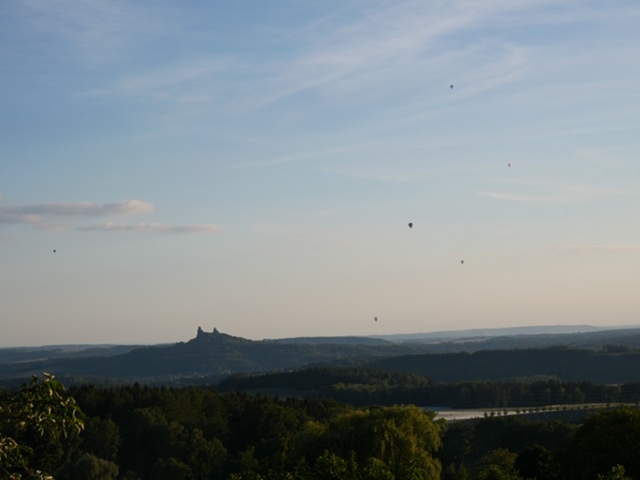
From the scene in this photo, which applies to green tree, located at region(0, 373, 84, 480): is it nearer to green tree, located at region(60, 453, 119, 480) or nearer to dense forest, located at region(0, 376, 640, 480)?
dense forest, located at region(0, 376, 640, 480)

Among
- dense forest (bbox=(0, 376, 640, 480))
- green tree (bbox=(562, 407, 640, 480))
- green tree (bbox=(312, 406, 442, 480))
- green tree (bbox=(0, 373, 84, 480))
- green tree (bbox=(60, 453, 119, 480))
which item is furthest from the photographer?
green tree (bbox=(60, 453, 119, 480))

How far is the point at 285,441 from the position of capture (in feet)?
302

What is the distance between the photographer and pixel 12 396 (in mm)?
16766

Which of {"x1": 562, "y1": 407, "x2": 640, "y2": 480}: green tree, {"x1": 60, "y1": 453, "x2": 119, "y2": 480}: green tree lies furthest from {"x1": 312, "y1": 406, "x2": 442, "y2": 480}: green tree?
{"x1": 60, "y1": 453, "x2": 119, "y2": 480}: green tree

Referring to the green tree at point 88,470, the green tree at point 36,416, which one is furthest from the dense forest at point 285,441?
the green tree at point 88,470

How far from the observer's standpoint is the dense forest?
4425 centimetres

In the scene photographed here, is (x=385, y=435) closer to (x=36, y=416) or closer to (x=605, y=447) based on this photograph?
(x=605, y=447)

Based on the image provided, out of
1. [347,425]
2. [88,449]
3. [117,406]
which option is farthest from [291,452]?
[117,406]

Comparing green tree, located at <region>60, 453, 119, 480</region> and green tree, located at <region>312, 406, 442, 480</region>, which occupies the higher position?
green tree, located at <region>312, 406, 442, 480</region>

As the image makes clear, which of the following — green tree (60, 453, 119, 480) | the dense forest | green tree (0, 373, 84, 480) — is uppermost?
green tree (0, 373, 84, 480)

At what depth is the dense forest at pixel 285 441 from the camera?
44250 mm

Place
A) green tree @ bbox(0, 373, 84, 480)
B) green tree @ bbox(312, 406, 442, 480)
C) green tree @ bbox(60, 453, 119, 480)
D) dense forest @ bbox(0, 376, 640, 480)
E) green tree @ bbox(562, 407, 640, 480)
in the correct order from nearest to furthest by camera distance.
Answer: green tree @ bbox(0, 373, 84, 480) → dense forest @ bbox(0, 376, 640, 480) → green tree @ bbox(562, 407, 640, 480) → green tree @ bbox(312, 406, 442, 480) → green tree @ bbox(60, 453, 119, 480)

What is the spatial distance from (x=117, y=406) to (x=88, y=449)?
Answer: 1743 cm

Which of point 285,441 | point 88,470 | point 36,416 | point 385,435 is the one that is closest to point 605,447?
point 385,435
